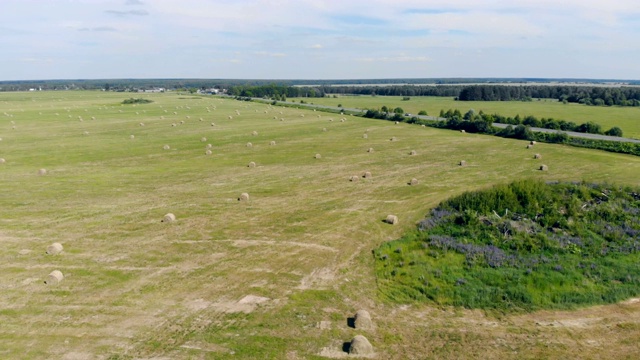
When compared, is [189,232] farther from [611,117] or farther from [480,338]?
[611,117]

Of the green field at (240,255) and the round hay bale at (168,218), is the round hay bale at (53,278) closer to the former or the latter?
the green field at (240,255)

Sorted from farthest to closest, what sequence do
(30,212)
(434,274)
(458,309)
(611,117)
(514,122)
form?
(611,117)
(514,122)
(30,212)
(434,274)
(458,309)

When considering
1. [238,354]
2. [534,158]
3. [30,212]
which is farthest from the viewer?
[534,158]

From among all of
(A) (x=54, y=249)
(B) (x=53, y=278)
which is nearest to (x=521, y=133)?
(A) (x=54, y=249)

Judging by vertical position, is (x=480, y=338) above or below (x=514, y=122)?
below

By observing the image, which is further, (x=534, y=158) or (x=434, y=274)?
(x=534, y=158)

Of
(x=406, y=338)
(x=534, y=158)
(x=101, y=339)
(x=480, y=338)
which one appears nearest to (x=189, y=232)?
(x=101, y=339)

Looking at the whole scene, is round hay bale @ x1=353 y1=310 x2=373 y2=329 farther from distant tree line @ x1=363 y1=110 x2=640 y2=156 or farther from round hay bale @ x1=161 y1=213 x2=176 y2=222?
distant tree line @ x1=363 y1=110 x2=640 y2=156
